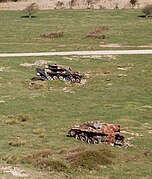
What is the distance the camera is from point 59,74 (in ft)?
156

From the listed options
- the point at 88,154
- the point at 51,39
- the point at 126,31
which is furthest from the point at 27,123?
→ the point at 126,31

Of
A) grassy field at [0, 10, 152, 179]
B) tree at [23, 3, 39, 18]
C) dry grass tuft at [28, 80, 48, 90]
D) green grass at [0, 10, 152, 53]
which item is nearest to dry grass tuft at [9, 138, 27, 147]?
grassy field at [0, 10, 152, 179]

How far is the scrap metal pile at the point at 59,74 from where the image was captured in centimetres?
4700

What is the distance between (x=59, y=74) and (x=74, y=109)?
1060cm

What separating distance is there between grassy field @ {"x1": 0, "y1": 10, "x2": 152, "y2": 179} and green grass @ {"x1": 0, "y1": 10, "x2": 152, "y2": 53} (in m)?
0.16

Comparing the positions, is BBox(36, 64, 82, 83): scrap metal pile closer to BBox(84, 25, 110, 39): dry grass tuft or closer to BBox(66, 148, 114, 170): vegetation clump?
BBox(66, 148, 114, 170): vegetation clump

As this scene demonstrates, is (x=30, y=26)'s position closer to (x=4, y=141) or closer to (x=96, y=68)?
(x=96, y=68)

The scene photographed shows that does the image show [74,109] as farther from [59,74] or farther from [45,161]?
[45,161]

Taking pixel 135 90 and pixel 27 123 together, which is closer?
pixel 27 123

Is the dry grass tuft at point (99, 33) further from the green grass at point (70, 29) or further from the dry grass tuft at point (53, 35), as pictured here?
the dry grass tuft at point (53, 35)

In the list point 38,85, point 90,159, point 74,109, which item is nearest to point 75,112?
point 74,109

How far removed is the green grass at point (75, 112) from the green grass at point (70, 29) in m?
11.2

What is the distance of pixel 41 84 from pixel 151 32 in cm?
3664

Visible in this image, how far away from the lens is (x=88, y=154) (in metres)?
25.1
